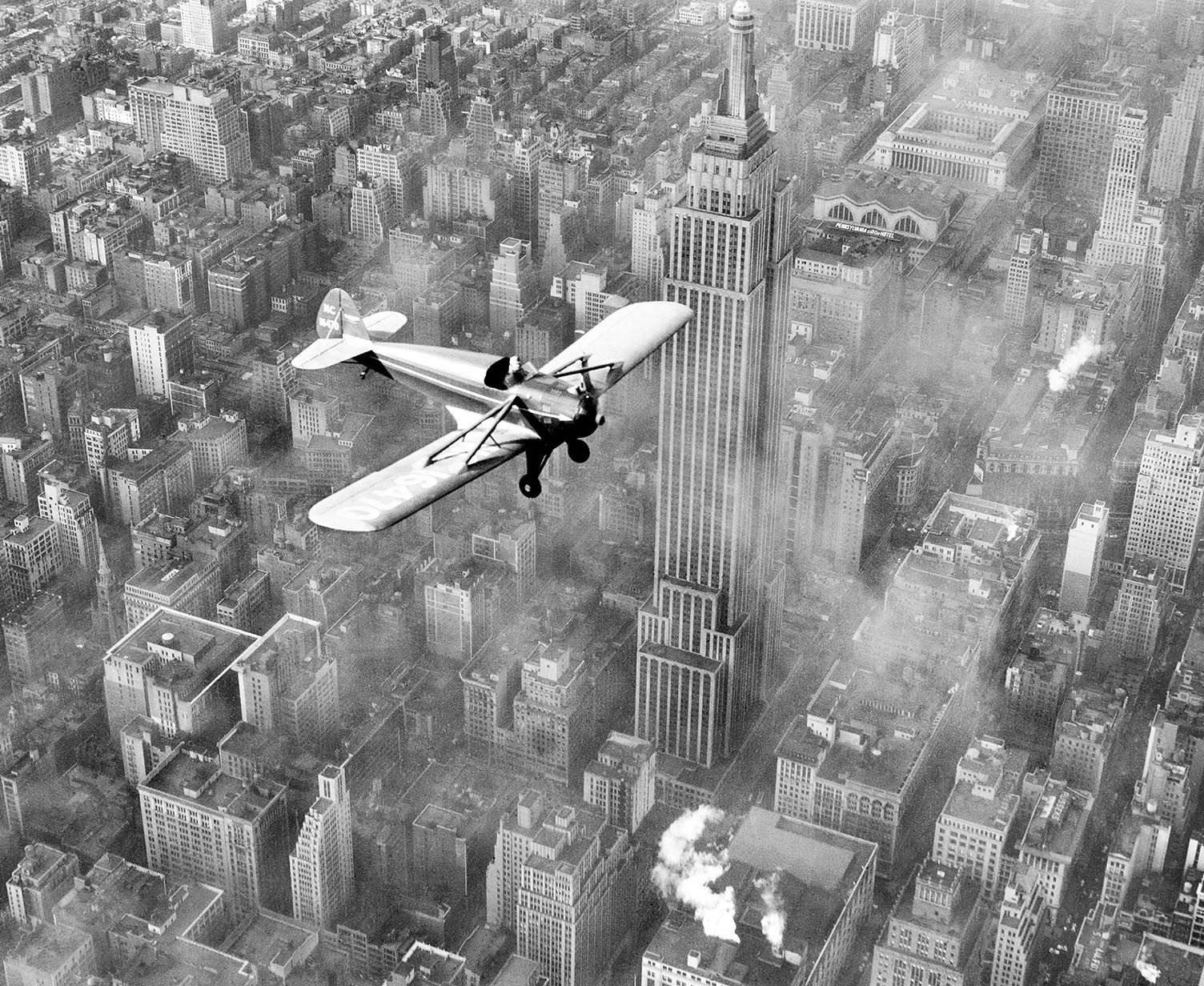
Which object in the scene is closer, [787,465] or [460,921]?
[460,921]

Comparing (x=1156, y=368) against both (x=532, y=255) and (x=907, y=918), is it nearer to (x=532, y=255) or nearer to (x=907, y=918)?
(x=532, y=255)

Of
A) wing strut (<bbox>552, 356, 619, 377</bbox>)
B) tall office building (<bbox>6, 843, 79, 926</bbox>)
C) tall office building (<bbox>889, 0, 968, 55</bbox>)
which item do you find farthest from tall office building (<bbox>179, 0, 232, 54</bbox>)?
wing strut (<bbox>552, 356, 619, 377</bbox>)

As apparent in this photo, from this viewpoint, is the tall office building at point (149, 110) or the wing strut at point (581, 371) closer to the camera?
the wing strut at point (581, 371)

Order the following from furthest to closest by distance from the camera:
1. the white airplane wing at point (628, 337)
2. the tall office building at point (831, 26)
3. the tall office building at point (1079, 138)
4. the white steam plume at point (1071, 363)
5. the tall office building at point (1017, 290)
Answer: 1. the tall office building at point (831, 26)
2. the tall office building at point (1079, 138)
3. the tall office building at point (1017, 290)
4. the white steam plume at point (1071, 363)
5. the white airplane wing at point (628, 337)

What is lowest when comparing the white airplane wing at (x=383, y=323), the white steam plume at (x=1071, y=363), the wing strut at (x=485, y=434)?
the white steam plume at (x=1071, y=363)

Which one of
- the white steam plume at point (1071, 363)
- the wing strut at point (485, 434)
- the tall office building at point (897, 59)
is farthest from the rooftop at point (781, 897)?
the tall office building at point (897, 59)

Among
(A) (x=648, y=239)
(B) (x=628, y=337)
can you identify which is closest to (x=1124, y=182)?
(A) (x=648, y=239)

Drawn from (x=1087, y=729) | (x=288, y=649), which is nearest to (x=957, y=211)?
(x=1087, y=729)

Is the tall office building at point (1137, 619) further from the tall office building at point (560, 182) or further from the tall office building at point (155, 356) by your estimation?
the tall office building at point (155, 356)
